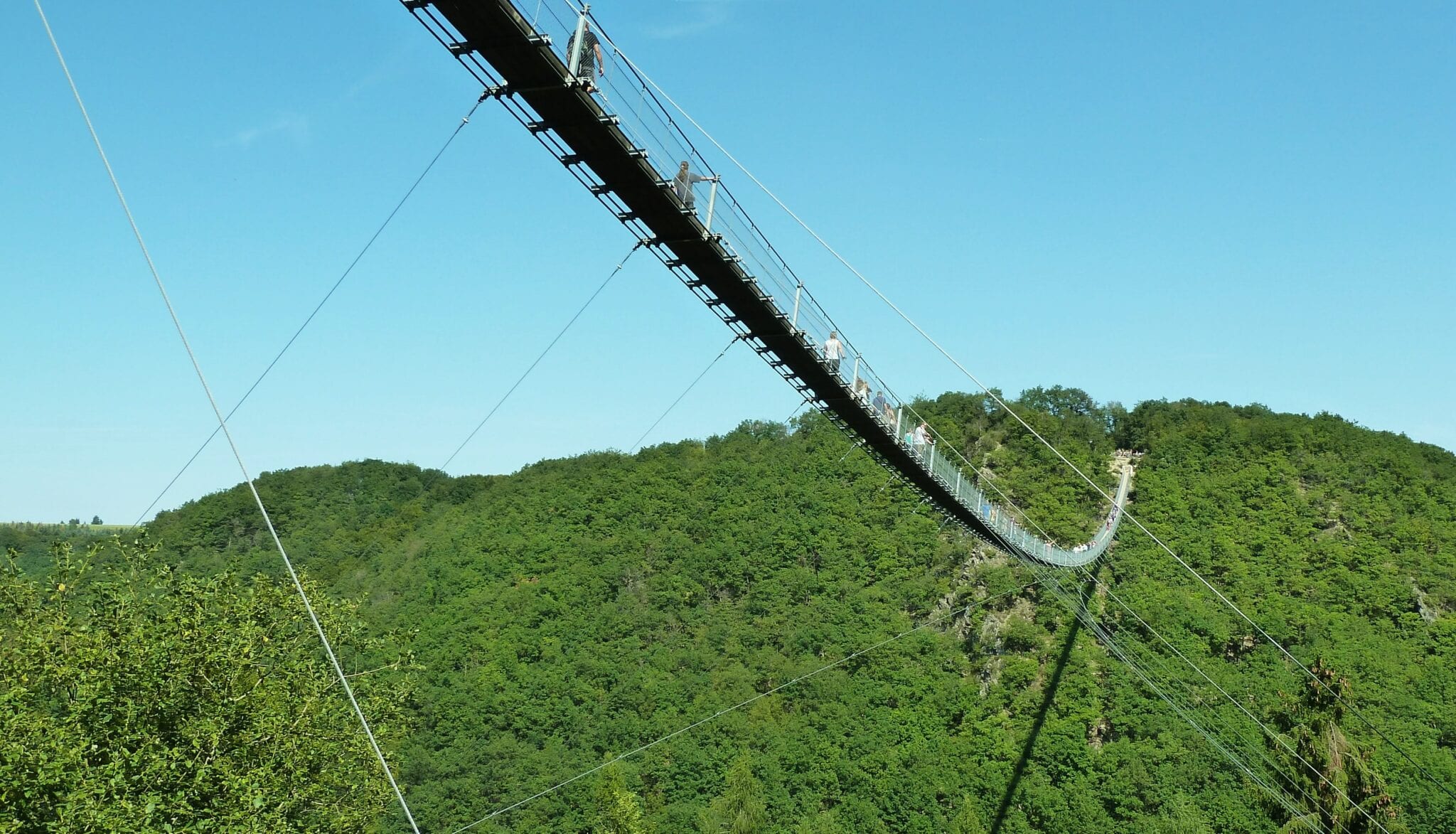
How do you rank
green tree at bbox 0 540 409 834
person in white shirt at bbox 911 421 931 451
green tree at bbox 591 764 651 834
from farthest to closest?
green tree at bbox 591 764 651 834, person in white shirt at bbox 911 421 931 451, green tree at bbox 0 540 409 834

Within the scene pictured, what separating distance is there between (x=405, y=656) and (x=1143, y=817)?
974 inches

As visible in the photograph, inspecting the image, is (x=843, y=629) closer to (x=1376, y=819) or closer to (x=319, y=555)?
(x=1376, y=819)

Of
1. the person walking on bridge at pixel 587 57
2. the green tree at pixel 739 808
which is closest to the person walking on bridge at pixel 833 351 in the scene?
the person walking on bridge at pixel 587 57

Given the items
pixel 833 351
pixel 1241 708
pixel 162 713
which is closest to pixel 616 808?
pixel 1241 708

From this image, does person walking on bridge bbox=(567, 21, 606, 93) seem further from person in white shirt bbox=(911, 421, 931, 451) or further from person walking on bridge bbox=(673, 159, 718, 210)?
person in white shirt bbox=(911, 421, 931, 451)

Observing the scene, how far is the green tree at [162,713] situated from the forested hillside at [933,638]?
10279 mm

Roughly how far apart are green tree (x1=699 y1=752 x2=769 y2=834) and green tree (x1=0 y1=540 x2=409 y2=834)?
76.6 feet

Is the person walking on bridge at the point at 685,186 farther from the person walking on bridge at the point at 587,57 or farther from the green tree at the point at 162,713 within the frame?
the green tree at the point at 162,713

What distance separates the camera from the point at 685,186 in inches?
461

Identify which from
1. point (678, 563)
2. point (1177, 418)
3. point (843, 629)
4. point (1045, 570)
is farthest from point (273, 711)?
point (1177, 418)

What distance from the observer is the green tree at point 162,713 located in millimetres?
13812

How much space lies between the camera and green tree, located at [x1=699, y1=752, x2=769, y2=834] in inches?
1596

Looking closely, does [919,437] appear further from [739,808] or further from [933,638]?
[933,638]

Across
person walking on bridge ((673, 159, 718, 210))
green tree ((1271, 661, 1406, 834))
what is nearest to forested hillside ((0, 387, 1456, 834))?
green tree ((1271, 661, 1406, 834))
